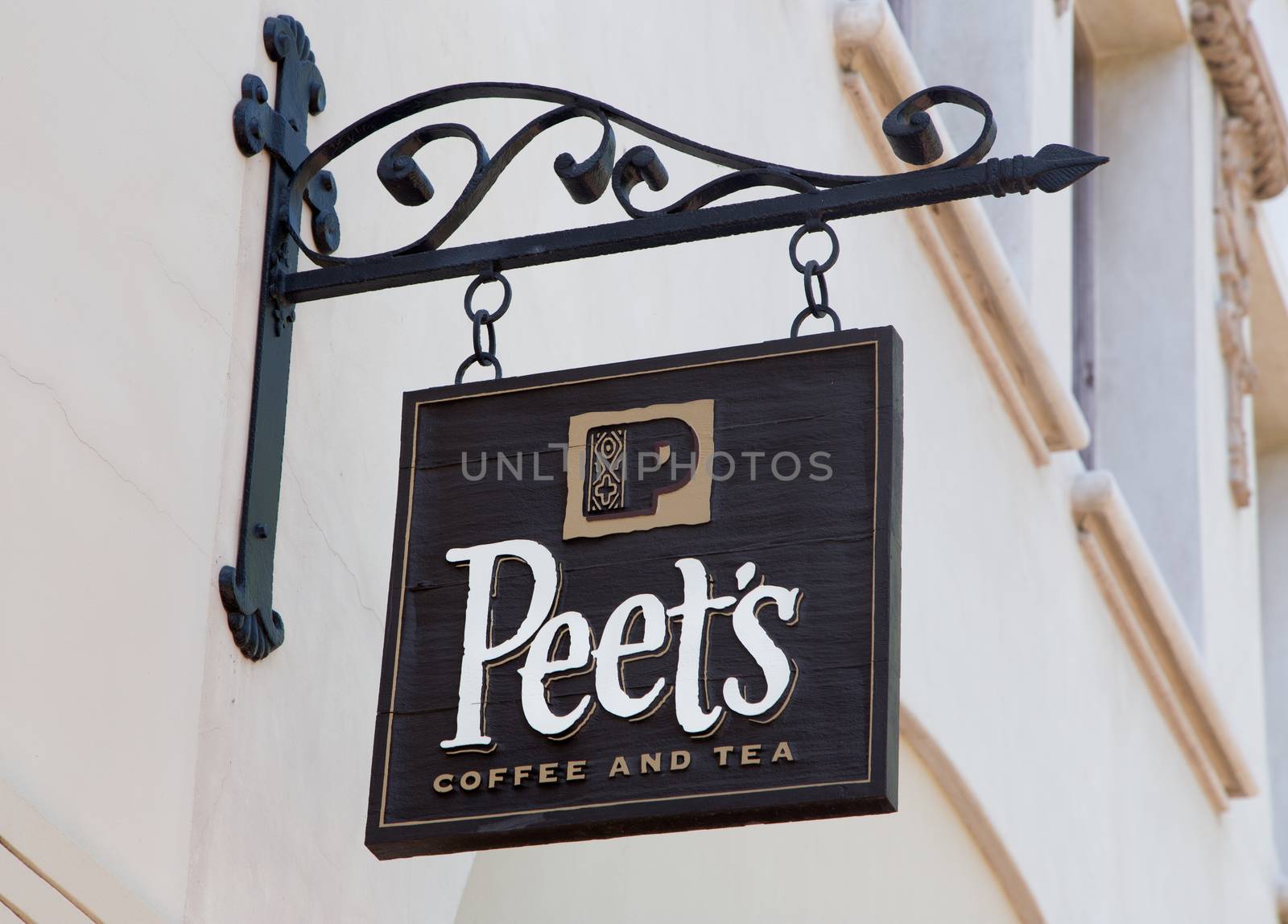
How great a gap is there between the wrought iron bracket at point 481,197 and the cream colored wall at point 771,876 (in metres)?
1.11

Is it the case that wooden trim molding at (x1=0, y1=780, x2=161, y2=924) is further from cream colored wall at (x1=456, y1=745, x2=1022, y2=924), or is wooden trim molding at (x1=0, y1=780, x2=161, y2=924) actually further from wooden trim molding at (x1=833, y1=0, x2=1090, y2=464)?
wooden trim molding at (x1=833, y1=0, x2=1090, y2=464)

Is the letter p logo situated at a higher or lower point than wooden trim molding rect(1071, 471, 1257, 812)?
lower

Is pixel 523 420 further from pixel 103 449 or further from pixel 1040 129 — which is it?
pixel 1040 129

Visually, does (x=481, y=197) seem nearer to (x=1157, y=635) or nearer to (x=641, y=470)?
(x=641, y=470)

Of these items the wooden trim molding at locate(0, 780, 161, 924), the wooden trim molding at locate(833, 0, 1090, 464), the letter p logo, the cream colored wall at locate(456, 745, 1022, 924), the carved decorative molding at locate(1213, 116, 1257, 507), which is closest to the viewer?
the wooden trim molding at locate(0, 780, 161, 924)

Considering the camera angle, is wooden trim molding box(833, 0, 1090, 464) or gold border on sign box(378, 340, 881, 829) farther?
wooden trim molding box(833, 0, 1090, 464)

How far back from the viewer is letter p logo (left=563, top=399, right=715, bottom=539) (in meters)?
2.74

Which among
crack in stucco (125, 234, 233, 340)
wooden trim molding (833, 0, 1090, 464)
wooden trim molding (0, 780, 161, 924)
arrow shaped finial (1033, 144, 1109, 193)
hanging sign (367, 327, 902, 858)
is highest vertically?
wooden trim molding (833, 0, 1090, 464)

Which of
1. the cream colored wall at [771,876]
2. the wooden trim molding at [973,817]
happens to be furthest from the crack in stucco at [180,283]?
the wooden trim molding at [973,817]

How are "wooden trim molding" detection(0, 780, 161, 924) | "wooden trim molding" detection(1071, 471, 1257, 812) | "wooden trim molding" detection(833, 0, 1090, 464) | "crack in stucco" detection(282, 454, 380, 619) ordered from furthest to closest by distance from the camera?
"wooden trim molding" detection(1071, 471, 1257, 812) < "wooden trim molding" detection(833, 0, 1090, 464) < "crack in stucco" detection(282, 454, 380, 619) < "wooden trim molding" detection(0, 780, 161, 924)

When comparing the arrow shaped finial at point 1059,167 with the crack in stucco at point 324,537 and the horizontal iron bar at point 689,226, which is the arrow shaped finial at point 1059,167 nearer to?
the horizontal iron bar at point 689,226

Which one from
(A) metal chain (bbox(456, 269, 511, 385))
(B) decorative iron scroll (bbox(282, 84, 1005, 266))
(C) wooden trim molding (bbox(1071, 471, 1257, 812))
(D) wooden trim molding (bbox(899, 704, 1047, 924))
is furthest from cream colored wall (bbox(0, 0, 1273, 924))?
(C) wooden trim molding (bbox(1071, 471, 1257, 812))

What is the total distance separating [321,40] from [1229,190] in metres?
7.37

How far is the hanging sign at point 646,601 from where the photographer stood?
101 inches
